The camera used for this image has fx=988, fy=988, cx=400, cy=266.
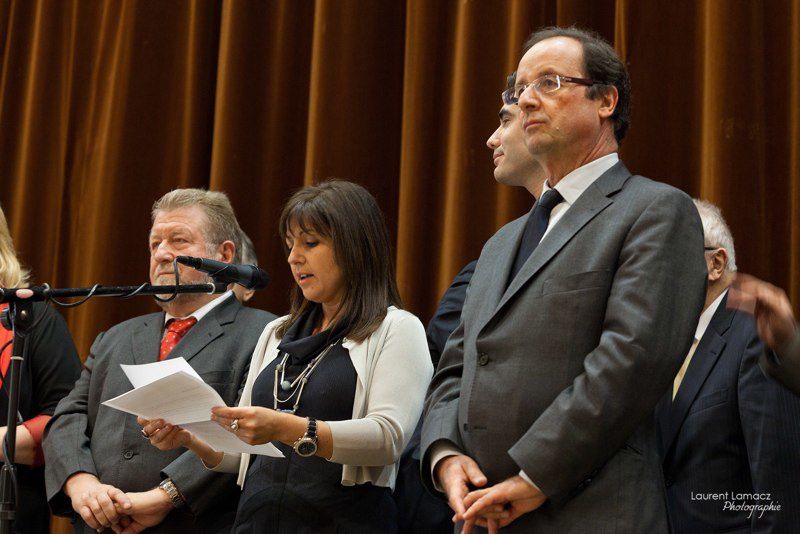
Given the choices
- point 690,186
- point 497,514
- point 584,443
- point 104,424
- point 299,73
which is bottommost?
point 104,424

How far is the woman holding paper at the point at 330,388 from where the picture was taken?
2320mm

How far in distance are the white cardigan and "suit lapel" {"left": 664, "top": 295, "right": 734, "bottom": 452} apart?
0.62 m

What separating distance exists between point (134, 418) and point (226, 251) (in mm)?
646

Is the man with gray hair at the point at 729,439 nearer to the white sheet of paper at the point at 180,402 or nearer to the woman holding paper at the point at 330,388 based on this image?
the woman holding paper at the point at 330,388

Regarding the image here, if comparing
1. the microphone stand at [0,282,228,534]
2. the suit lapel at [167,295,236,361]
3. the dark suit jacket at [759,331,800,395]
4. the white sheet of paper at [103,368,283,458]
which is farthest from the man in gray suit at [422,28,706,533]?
the suit lapel at [167,295,236,361]

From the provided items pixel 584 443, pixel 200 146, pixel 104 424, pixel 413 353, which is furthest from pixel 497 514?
pixel 200 146

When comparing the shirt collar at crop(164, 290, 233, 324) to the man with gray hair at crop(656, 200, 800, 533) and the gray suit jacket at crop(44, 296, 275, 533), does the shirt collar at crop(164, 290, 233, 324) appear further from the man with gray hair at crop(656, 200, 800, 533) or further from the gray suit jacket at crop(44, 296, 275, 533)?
the man with gray hair at crop(656, 200, 800, 533)

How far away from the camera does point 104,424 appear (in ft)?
9.50

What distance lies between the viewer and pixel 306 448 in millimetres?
2256

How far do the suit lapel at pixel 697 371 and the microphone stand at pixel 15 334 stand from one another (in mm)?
1235

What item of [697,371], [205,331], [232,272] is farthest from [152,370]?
[697,371]

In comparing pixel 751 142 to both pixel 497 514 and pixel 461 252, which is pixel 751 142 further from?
pixel 497 514

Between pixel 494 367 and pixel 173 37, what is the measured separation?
9.32ft

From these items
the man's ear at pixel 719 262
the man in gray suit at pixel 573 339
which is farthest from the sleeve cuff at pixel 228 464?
the man's ear at pixel 719 262
